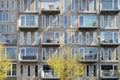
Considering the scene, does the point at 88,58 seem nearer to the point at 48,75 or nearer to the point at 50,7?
the point at 48,75

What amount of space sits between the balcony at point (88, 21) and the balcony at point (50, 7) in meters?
3.69

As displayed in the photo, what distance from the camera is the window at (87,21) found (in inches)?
2131

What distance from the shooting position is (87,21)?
54281 mm

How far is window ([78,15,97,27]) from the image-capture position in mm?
54125

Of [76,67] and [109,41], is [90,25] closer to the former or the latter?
[109,41]

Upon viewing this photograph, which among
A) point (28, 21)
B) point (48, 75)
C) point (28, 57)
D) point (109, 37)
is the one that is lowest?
point (48, 75)

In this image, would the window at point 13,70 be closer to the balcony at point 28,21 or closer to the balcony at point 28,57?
the balcony at point 28,57

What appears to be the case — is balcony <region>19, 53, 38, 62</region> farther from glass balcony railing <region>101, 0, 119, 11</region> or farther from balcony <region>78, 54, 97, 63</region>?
glass balcony railing <region>101, 0, 119, 11</region>

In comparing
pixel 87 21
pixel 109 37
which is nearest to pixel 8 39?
pixel 87 21

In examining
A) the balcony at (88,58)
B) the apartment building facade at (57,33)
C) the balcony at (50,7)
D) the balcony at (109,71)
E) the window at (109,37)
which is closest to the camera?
the balcony at (109,71)

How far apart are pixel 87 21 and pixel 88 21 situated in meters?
0.15

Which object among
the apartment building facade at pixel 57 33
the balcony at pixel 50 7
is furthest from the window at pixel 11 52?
the balcony at pixel 50 7

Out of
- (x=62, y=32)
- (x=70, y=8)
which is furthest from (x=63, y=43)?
(x=70, y=8)

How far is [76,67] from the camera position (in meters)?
48.8
